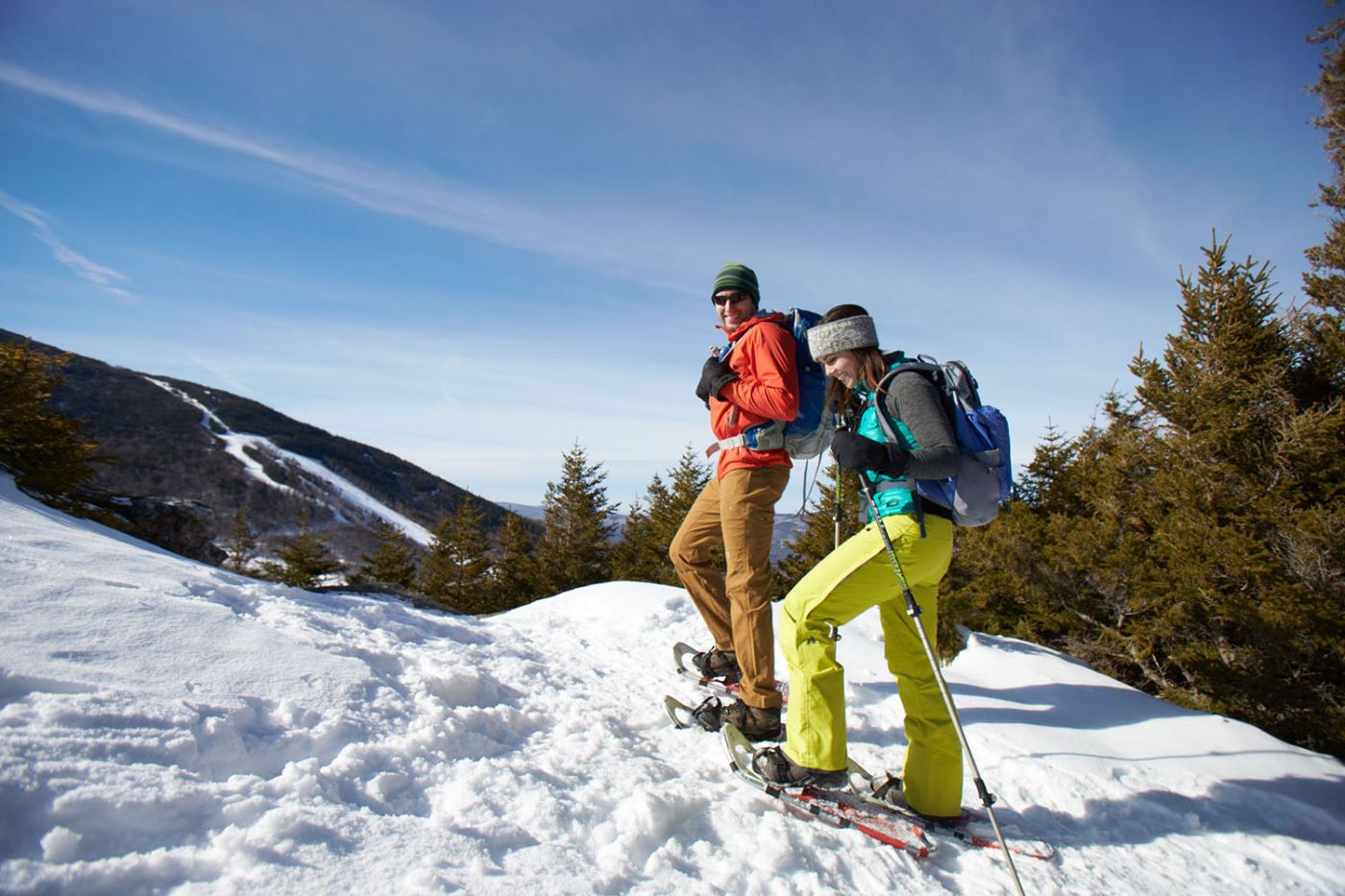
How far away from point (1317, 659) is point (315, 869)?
359 inches

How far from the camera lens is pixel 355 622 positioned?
4.59 m

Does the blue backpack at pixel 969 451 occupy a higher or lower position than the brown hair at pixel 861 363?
lower

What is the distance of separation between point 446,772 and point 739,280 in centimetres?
342

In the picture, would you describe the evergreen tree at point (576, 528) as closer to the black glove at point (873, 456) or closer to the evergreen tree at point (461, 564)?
the evergreen tree at point (461, 564)

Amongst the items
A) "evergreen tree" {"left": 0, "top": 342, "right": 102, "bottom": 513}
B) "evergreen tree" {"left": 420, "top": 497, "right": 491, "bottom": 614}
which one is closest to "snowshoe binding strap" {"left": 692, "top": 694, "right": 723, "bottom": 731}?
"evergreen tree" {"left": 0, "top": 342, "right": 102, "bottom": 513}

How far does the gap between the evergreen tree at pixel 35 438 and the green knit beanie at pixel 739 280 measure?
939 cm

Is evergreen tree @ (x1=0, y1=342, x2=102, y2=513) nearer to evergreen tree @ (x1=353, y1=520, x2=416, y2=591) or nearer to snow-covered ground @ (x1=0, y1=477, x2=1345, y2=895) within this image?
snow-covered ground @ (x1=0, y1=477, x2=1345, y2=895)

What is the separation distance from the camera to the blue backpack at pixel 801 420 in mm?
3836

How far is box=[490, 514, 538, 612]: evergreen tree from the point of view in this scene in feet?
91.4

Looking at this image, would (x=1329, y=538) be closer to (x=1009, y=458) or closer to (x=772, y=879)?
(x=1009, y=458)

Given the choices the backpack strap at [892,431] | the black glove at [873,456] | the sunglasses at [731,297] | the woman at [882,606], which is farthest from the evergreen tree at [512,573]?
the black glove at [873,456]

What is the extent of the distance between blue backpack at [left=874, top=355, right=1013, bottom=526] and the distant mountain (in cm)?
8748

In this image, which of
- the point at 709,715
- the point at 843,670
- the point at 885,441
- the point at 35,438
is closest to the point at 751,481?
the point at 885,441

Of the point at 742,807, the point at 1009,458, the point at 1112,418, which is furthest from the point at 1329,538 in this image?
the point at 1112,418
